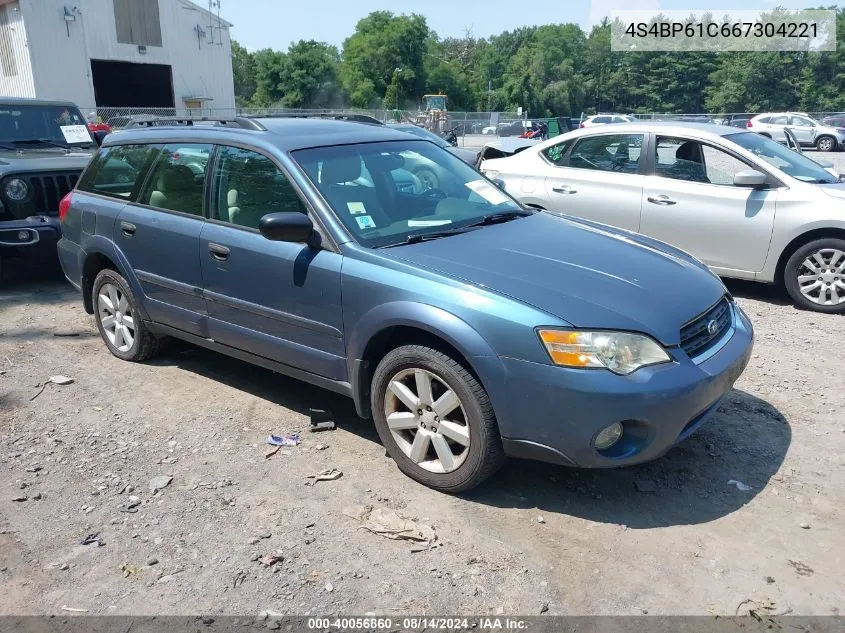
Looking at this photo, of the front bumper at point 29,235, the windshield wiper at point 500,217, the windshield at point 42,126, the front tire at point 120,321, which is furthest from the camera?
the windshield at point 42,126

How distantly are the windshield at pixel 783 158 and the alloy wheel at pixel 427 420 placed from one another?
479cm

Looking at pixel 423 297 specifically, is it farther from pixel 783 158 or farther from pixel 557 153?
pixel 783 158

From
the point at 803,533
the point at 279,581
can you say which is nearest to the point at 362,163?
the point at 279,581

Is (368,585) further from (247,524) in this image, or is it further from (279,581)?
(247,524)

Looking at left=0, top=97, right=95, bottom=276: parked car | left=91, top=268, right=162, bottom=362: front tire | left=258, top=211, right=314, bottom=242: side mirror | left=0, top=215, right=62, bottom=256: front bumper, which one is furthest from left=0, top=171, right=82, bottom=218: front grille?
left=258, top=211, right=314, bottom=242: side mirror

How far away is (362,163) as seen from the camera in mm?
4301

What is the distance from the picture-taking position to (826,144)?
32.5m

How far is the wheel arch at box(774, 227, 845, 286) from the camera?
21.0 feet

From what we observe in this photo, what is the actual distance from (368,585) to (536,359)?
1164 millimetres

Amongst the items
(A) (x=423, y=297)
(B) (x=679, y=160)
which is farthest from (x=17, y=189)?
(B) (x=679, y=160)

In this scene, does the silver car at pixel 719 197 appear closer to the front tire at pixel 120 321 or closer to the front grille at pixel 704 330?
the front grille at pixel 704 330

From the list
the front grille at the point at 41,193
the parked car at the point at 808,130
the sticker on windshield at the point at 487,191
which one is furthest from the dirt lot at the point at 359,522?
the parked car at the point at 808,130

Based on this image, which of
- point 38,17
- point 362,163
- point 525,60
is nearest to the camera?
point 362,163

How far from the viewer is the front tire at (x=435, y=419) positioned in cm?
334
